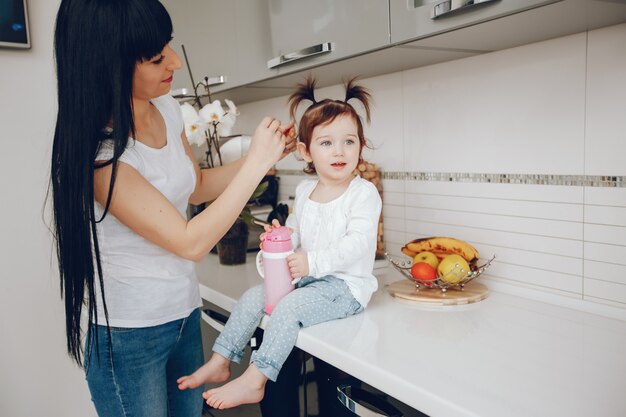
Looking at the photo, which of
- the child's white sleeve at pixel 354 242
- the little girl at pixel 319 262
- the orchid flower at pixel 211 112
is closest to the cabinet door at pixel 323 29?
the little girl at pixel 319 262

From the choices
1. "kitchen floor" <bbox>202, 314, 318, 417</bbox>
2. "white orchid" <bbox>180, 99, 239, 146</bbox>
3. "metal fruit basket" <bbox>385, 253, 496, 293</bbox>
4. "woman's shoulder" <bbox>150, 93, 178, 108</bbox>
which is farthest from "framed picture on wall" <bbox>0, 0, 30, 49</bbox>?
"metal fruit basket" <bbox>385, 253, 496, 293</bbox>

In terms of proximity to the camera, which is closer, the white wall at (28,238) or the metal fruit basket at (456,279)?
the metal fruit basket at (456,279)

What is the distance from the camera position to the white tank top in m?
1.05

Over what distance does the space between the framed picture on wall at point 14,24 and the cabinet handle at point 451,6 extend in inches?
48.7

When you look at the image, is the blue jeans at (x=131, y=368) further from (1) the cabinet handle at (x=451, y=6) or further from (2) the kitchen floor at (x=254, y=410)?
(1) the cabinet handle at (x=451, y=6)

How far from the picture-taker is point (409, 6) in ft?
3.50

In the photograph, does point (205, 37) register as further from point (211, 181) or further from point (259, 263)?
point (259, 263)

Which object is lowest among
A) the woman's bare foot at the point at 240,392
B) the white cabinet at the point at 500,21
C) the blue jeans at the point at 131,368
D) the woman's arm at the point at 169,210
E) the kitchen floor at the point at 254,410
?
the kitchen floor at the point at 254,410

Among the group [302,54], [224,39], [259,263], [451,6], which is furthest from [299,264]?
[224,39]

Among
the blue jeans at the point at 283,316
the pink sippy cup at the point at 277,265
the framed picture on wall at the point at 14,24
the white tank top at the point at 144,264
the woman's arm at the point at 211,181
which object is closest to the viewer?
the white tank top at the point at 144,264

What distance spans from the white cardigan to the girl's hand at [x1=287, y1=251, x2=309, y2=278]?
1cm

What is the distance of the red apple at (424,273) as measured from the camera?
135cm

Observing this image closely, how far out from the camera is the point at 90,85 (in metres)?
0.94

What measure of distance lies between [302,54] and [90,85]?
1.90 feet
